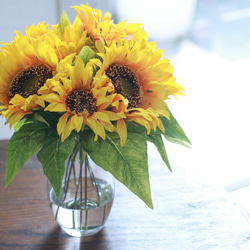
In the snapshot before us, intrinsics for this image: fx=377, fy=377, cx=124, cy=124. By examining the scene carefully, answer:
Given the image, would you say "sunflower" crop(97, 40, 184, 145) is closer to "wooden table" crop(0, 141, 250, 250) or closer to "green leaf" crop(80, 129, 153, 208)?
"green leaf" crop(80, 129, 153, 208)

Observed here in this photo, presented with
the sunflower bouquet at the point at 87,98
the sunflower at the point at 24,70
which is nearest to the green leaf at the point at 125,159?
the sunflower bouquet at the point at 87,98

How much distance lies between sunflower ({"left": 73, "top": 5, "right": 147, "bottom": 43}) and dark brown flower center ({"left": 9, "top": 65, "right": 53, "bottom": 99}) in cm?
9

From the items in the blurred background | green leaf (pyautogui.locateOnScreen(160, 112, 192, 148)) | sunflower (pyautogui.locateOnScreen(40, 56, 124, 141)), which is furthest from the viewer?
the blurred background

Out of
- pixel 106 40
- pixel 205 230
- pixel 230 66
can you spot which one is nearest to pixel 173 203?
pixel 205 230

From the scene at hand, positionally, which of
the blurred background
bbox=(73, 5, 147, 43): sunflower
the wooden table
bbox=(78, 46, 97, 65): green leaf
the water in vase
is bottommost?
the blurred background

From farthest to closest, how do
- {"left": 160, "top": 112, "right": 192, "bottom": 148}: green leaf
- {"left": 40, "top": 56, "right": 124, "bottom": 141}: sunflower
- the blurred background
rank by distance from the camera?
the blurred background, {"left": 160, "top": 112, "right": 192, "bottom": 148}: green leaf, {"left": 40, "top": 56, "right": 124, "bottom": 141}: sunflower

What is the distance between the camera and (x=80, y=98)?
503 mm

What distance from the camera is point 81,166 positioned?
2.07 ft

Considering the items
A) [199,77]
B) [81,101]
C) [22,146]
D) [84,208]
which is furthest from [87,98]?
[199,77]

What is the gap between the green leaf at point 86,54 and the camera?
511 mm

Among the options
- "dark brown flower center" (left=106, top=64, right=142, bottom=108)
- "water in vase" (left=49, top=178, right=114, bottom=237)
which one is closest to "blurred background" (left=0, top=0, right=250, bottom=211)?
"water in vase" (left=49, top=178, right=114, bottom=237)

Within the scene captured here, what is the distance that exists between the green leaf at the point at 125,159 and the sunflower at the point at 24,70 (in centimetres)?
10

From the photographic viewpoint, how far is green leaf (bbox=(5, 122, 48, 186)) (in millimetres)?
520

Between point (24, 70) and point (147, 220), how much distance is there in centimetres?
36
